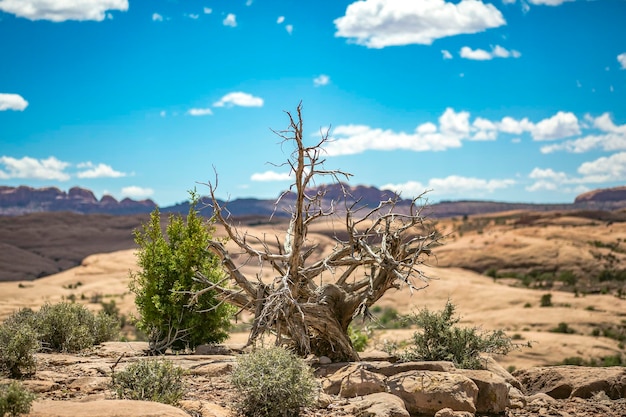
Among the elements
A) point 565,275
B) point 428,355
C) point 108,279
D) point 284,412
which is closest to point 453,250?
point 565,275

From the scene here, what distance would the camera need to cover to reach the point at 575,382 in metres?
11.8

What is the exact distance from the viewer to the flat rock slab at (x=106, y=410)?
6.49 metres

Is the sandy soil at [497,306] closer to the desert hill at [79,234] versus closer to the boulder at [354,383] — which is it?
the desert hill at [79,234]

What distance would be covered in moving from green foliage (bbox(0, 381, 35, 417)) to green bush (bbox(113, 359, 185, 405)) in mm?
1562

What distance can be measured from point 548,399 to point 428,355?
219cm

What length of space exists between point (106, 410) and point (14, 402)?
3.00 feet

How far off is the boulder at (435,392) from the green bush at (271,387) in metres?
1.78

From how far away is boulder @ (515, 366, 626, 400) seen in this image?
11656 mm

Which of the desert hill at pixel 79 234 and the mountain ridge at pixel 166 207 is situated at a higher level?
the mountain ridge at pixel 166 207

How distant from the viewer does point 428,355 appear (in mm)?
11875

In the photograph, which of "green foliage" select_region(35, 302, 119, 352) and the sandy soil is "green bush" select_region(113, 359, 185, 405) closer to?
"green foliage" select_region(35, 302, 119, 352)

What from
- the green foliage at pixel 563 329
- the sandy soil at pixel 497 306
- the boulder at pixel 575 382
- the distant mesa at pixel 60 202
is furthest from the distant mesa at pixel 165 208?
the boulder at pixel 575 382

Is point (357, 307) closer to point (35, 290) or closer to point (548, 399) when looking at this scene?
point (548, 399)

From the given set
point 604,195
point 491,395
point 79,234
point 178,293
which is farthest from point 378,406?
point 604,195
